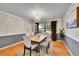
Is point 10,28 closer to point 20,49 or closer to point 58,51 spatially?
point 20,49

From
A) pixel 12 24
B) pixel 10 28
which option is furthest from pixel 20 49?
pixel 12 24

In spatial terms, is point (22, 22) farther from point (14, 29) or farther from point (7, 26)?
point (7, 26)

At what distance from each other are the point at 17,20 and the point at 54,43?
7.77 feet

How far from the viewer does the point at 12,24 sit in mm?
4137

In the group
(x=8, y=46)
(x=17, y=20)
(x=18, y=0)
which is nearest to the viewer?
(x=18, y=0)

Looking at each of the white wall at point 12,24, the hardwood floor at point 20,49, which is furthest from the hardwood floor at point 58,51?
the white wall at point 12,24

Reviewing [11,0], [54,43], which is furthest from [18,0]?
[54,43]

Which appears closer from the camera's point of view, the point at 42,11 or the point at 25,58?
the point at 25,58

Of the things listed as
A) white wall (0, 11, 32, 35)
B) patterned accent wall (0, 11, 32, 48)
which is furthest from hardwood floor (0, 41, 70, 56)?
white wall (0, 11, 32, 35)

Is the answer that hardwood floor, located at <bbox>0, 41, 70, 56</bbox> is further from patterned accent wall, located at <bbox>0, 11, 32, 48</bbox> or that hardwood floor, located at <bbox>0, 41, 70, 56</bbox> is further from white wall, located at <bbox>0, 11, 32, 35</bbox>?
white wall, located at <bbox>0, 11, 32, 35</bbox>

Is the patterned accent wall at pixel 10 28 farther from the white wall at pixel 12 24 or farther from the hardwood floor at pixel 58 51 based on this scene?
the hardwood floor at pixel 58 51

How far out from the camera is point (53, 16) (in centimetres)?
358

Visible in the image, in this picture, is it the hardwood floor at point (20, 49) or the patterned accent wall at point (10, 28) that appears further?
the patterned accent wall at point (10, 28)

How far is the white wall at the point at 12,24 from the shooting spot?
11.6 ft
